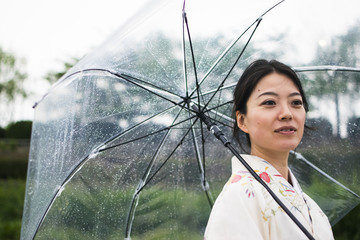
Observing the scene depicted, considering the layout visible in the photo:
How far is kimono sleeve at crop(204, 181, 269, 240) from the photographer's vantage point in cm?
142

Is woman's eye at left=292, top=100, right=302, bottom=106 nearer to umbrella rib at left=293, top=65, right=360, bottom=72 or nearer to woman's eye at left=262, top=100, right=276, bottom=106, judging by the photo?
woman's eye at left=262, top=100, right=276, bottom=106

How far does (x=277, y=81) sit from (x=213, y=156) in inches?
47.5

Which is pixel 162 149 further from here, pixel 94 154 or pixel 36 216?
pixel 36 216

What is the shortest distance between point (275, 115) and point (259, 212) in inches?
17.6

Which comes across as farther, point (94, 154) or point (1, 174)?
point (1, 174)

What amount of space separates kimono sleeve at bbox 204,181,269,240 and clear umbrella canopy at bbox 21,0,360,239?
3.30 feet

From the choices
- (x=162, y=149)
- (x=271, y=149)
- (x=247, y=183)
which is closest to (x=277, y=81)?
(x=271, y=149)

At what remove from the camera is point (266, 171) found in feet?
5.82

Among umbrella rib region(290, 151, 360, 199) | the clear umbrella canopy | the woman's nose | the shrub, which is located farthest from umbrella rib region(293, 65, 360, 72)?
the shrub

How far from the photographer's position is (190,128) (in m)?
2.73

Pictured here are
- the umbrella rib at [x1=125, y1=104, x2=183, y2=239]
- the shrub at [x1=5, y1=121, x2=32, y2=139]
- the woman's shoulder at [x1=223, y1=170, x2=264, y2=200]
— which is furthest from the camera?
the shrub at [x1=5, y1=121, x2=32, y2=139]

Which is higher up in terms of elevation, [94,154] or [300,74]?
[300,74]

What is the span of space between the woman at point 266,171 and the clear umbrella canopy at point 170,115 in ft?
1.87

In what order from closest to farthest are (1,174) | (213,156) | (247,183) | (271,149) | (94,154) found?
(247,183)
(271,149)
(94,154)
(213,156)
(1,174)
